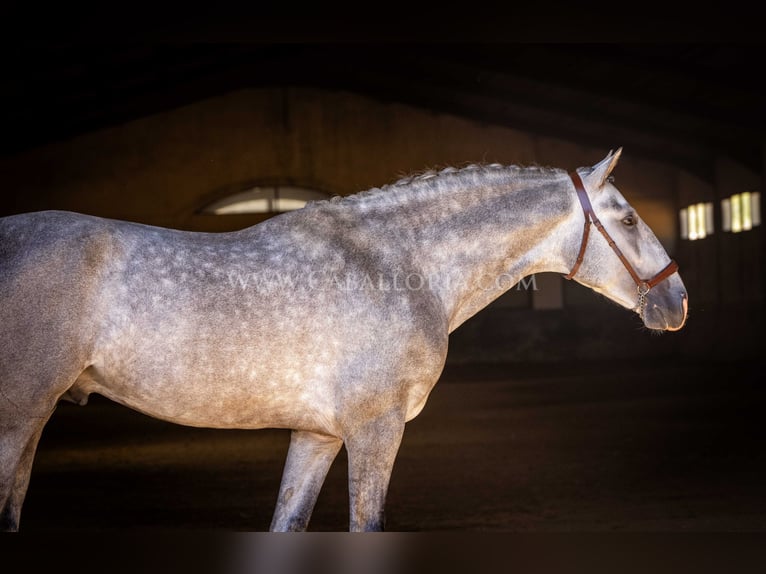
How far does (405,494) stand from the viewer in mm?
6496

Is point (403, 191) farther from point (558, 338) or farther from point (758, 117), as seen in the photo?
point (558, 338)

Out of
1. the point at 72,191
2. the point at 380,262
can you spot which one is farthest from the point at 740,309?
the point at 380,262

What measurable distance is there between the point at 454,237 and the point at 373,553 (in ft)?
4.85

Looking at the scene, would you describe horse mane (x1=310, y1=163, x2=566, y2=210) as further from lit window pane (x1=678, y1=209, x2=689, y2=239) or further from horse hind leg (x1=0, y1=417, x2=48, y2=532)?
lit window pane (x1=678, y1=209, x2=689, y2=239)

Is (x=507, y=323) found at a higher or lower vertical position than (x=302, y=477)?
higher

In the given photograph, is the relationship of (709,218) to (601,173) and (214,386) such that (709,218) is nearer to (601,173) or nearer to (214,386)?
(601,173)

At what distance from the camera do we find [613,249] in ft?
12.0

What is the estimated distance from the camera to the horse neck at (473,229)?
350 centimetres

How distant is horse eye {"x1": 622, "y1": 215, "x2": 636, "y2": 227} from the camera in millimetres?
3657

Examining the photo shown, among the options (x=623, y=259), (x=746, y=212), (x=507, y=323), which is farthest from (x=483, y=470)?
(x=507, y=323)

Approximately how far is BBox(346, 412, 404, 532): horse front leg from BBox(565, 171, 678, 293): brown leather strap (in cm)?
119

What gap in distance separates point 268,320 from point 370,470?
666 millimetres

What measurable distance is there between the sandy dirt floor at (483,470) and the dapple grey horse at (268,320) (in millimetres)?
1047

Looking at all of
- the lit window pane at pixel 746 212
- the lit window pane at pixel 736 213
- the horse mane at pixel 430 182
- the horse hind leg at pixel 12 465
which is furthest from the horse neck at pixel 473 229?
the lit window pane at pixel 736 213
